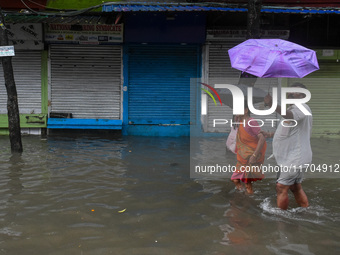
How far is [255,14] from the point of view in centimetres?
740

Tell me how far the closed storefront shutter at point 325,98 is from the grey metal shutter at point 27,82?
8535 mm

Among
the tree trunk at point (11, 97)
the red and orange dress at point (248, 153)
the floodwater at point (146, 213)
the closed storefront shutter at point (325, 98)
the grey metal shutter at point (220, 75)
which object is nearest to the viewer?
the floodwater at point (146, 213)

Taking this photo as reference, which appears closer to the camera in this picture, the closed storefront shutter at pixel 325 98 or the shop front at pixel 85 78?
the shop front at pixel 85 78

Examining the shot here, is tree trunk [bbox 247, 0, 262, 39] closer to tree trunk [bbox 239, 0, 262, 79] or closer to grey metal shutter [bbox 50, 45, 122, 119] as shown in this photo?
tree trunk [bbox 239, 0, 262, 79]

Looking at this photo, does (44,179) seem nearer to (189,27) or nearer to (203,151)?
(203,151)

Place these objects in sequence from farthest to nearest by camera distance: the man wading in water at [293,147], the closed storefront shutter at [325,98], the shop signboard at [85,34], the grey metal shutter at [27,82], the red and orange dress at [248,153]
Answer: the closed storefront shutter at [325,98] → the grey metal shutter at [27,82] → the shop signboard at [85,34] → the red and orange dress at [248,153] → the man wading in water at [293,147]

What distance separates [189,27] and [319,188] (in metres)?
7.24

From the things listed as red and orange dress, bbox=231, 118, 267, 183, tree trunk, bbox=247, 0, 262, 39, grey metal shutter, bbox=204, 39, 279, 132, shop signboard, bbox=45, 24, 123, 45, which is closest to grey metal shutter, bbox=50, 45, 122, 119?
shop signboard, bbox=45, 24, 123, 45

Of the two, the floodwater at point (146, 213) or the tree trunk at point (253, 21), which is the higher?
the tree trunk at point (253, 21)

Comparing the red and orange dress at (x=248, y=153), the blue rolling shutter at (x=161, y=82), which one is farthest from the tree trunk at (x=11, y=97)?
the red and orange dress at (x=248, y=153)

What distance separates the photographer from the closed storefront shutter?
12523mm

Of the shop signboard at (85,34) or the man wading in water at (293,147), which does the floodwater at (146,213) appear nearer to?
the man wading in water at (293,147)

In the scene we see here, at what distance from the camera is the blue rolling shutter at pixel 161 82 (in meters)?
12.3

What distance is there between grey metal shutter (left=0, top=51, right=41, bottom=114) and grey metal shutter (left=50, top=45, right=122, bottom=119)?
0.48 metres
